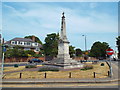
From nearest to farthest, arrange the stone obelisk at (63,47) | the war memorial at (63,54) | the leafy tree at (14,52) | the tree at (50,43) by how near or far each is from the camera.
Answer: the war memorial at (63,54), the stone obelisk at (63,47), the leafy tree at (14,52), the tree at (50,43)

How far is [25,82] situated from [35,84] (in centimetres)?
101

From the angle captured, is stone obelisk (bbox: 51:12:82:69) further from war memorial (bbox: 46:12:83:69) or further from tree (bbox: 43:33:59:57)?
tree (bbox: 43:33:59:57)

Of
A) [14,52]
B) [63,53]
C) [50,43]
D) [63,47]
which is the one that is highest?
[50,43]

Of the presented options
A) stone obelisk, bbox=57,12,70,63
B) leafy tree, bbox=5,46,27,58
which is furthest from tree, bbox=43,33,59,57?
stone obelisk, bbox=57,12,70,63

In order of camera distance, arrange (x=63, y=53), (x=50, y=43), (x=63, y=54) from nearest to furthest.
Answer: (x=63, y=54)
(x=63, y=53)
(x=50, y=43)

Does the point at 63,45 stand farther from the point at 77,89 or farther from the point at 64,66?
the point at 77,89

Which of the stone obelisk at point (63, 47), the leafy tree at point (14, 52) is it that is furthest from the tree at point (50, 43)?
the stone obelisk at point (63, 47)

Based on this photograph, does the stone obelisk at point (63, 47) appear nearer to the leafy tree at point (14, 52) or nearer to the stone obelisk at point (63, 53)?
the stone obelisk at point (63, 53)

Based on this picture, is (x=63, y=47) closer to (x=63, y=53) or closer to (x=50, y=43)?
(x=63, y=53)

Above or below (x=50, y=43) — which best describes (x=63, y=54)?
below

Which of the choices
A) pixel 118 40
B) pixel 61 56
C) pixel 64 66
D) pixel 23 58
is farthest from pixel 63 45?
pixel 118 40

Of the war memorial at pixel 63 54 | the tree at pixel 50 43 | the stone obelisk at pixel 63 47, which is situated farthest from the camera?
the tree at pixel 50 43

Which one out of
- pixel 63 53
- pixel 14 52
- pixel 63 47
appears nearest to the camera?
pixel 63 53

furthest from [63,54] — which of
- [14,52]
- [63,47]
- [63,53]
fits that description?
[14,52]
